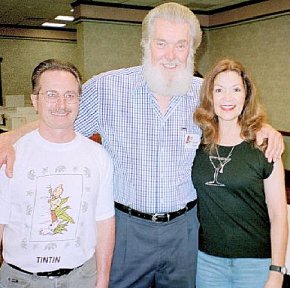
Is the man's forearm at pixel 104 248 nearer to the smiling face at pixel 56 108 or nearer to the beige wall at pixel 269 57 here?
the smiling face at pixel 56 108

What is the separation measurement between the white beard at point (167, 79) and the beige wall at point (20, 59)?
10.5m

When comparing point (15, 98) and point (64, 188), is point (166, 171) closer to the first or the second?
point (64, 188)

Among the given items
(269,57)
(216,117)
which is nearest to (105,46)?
(269,57)

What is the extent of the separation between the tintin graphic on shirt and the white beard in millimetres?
614

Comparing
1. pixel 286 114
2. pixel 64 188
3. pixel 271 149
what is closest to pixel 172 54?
pixel 271 149

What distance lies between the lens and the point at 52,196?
1.48 metres

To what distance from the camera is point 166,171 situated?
190 cm

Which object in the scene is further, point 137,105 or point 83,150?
point 137,105

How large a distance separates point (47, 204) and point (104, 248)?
333mm

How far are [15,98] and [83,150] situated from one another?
7.19 metres

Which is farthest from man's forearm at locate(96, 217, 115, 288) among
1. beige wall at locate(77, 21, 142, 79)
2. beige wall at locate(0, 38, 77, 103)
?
beige wall at locate(0, 38, 77, 103)

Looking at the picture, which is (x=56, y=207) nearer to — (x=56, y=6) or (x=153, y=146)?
(x=153, y=146)

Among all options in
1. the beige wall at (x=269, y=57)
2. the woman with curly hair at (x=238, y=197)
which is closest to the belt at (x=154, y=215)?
the woman with curly hair at (x=238, y=197)

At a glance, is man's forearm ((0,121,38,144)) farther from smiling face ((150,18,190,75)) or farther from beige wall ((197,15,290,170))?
beige wall ((197,15,290,170))
